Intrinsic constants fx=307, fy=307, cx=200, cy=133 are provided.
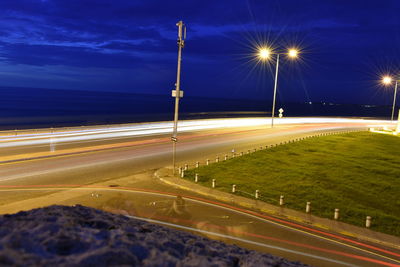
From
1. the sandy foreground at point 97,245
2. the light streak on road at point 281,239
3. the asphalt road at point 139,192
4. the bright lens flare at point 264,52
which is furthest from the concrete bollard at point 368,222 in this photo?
the bright lens flare at point 264,52

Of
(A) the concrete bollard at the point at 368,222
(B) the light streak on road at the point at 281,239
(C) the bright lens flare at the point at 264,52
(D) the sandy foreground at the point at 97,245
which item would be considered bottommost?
(B) the light streak on road at the point at 281,239

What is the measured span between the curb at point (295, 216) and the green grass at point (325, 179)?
1.82 feet

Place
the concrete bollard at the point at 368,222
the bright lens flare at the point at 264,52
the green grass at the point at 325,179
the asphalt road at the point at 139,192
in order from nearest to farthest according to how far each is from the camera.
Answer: the asphalt road at the point at 139,192 < the concrete bollard at the point at 368,222 < the green grass at the point at 325,179 < the bright lens flare at the point at 264,52

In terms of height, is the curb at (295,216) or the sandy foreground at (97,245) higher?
the sandy foreground at (97,245)

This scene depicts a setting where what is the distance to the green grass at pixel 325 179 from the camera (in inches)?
528

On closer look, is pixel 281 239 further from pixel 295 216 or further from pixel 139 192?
pixel 139 192

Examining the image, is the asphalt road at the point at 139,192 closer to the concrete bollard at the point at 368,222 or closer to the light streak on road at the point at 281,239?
the light streak on road at the point at 281,239

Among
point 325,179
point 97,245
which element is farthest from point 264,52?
point 97,245

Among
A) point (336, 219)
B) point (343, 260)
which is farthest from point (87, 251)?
point (336, 219)

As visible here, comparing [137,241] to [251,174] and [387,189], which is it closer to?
[251,174]

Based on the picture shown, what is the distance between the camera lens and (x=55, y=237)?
439 cm

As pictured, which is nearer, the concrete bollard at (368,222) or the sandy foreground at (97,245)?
the sandy foreground at (97,245)

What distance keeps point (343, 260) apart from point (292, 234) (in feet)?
6.36

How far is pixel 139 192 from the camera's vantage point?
14.5 m
